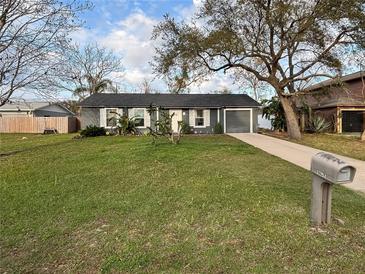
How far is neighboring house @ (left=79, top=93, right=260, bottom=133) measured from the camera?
27.0 metres

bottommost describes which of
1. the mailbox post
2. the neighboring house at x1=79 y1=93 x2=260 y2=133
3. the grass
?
the grass

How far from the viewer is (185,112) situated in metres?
27.8

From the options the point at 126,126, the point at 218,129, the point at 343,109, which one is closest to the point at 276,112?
the point at 218,129

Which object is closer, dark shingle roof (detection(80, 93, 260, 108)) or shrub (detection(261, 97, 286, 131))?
shrub (detection(261, 97, 286, 131))

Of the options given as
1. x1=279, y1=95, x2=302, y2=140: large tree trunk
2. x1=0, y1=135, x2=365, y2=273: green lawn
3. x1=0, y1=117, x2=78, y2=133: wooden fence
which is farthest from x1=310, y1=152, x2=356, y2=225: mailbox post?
x1=0, y1=117, x2=78, y2=133: wooden fence

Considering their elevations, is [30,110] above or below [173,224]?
→ above

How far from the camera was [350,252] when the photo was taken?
12.1 ft

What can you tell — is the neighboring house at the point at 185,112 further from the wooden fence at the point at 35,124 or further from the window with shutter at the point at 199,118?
the wooden fence at the point at 35,124

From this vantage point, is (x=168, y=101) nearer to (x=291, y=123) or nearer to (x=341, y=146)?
(x=291, y=123)

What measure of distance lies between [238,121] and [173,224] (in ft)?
77.9

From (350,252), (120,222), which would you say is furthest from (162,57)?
(350,252)

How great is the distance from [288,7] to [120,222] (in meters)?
15.7

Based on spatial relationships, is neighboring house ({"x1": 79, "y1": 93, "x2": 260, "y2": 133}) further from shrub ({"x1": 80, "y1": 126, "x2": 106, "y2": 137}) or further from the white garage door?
shrub ({"x1": 80, "y1": 126, "x2": 106, "y2": 137})

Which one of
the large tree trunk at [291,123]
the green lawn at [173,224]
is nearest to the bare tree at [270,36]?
the large tree trunk at [291,123]
